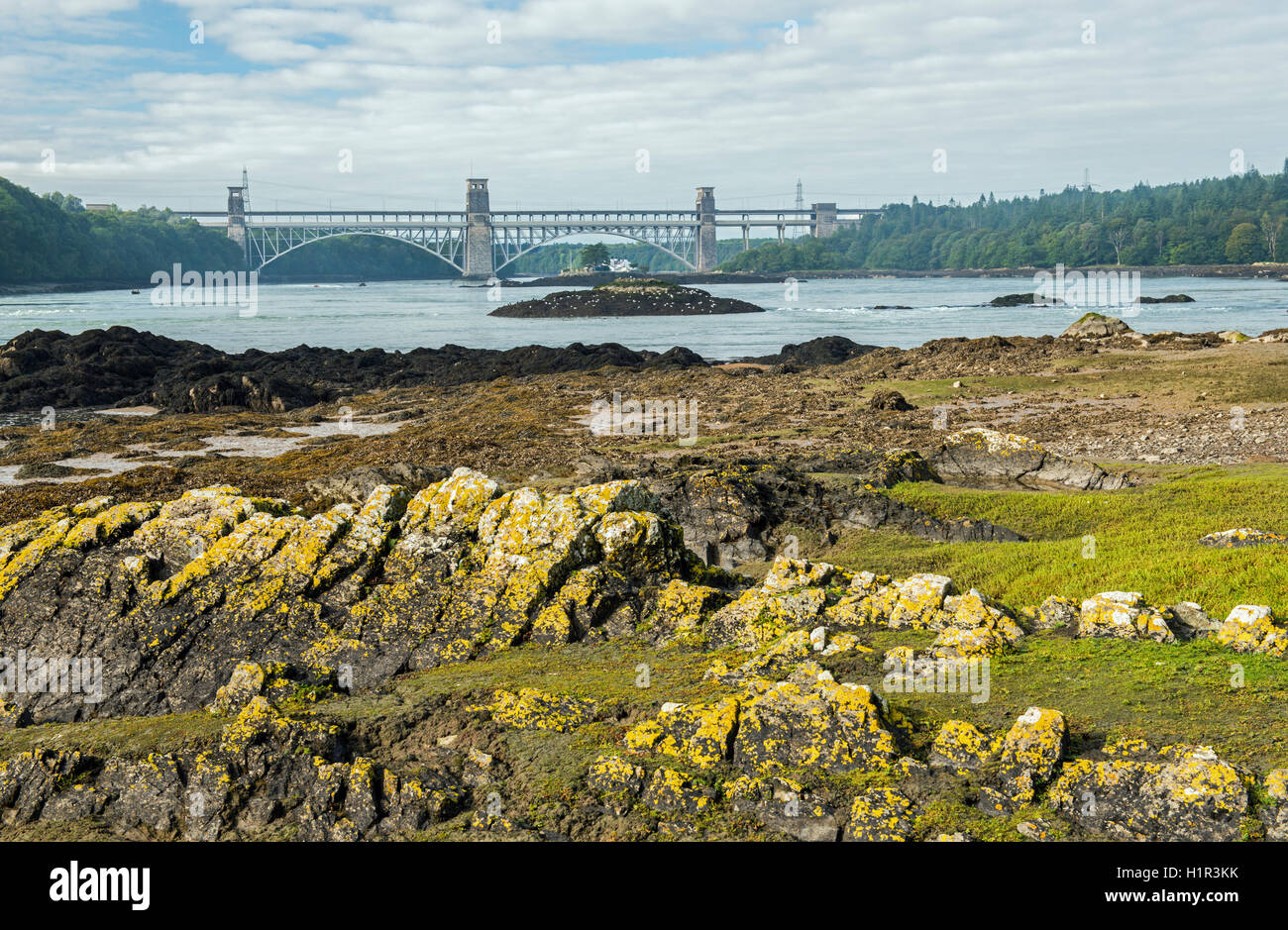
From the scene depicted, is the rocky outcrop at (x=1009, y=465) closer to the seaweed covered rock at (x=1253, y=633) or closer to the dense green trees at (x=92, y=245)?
the seaweed covered rock at (x=1253, y=633)

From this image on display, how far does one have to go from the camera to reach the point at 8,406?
35.3 m

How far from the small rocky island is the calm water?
12.0 feet

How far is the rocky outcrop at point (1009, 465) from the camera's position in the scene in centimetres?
1705

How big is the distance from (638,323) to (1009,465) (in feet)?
234

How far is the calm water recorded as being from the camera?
64312 millimetres

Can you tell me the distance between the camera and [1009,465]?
1762 cm

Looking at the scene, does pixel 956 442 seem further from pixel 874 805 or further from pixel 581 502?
pixel 874 805

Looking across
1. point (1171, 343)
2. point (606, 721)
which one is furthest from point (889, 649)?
point (1171, 343)

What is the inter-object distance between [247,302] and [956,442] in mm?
124487

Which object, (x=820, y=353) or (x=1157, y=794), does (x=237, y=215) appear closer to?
(x=820, y=353)

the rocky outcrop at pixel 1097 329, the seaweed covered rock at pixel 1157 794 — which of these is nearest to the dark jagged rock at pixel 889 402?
the rocky outcrop at pixel 1097 329

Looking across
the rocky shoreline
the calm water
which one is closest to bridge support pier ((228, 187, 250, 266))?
the calm water

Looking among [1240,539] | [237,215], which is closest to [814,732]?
[1240,539]

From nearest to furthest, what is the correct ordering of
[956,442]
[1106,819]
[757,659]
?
[1106,819] < [757,659] < [956,442]
